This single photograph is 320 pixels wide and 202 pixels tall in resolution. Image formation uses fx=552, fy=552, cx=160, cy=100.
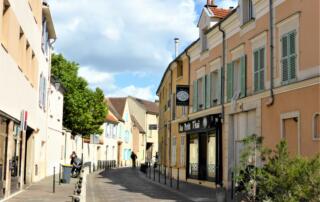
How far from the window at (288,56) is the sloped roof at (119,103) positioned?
6054cm

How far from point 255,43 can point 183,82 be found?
12587 mm

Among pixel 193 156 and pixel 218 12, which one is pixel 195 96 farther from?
pixel 218 12

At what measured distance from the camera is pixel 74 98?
156 feet

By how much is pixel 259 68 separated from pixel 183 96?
10.1 metres

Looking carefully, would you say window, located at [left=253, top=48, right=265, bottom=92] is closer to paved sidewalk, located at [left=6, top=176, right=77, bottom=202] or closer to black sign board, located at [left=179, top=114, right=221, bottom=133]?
black sign board, located at [left=179, top=114, right=221, bottom=133]

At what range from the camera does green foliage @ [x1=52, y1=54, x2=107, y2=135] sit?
47.4 m

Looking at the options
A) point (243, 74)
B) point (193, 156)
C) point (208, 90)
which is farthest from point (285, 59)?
point (193, 156)

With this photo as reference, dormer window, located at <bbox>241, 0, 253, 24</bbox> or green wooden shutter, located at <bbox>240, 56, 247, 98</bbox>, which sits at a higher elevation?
dormer window, located at <bbox>241, 0, 253, 24</bbox>

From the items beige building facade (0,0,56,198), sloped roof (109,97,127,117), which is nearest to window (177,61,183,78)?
beige building facade (0,0,56,198)

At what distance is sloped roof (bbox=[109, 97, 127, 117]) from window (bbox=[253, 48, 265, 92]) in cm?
5780

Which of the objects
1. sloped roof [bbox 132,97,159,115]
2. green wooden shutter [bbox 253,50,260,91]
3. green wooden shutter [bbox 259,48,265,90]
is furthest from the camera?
sloped roof [bbox 132,97,159,115]

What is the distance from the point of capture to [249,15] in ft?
72.1

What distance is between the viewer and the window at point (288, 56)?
17.5 meters

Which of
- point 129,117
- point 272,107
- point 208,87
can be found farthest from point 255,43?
point 129,117
